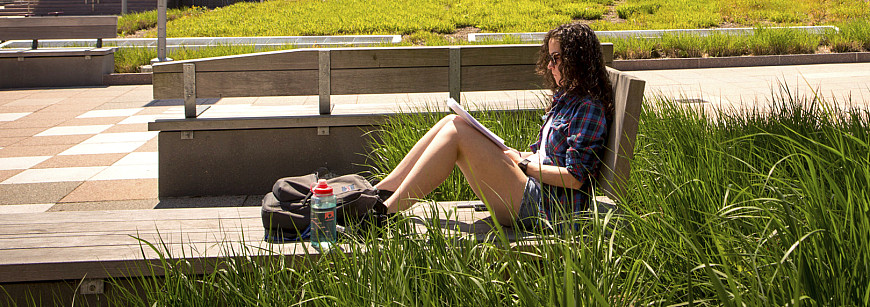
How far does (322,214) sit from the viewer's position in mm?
2922

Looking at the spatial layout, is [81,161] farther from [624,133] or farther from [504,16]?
[504,16]

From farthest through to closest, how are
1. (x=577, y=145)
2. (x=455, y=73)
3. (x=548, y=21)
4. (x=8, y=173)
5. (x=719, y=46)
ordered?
(x=548, y=21), (x=719, y=46), (x=8, y=173), (x=455, y=73), (x=577, y=145)

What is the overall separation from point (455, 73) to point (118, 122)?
15.1 feet

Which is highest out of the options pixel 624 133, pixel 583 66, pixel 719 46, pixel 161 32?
pixel 161 32

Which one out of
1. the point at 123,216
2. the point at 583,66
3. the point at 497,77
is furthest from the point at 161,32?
the point at 583,66

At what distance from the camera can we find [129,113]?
9.49 meters

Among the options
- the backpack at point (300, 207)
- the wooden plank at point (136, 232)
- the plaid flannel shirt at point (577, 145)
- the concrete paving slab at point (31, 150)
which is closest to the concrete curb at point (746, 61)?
the concrete paving slab at point (31, 150)

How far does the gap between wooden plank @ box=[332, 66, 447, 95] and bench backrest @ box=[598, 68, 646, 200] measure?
2.60 m

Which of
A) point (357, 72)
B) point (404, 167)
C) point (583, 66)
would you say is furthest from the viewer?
point (357, 72)

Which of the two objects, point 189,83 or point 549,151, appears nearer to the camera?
point 549,151

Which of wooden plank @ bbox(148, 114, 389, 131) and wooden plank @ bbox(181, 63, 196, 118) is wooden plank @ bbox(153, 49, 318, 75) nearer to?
wooden plank @ bbox(181, 63, 196, 118)

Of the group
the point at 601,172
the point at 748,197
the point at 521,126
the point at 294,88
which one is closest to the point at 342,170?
the point at 294,88

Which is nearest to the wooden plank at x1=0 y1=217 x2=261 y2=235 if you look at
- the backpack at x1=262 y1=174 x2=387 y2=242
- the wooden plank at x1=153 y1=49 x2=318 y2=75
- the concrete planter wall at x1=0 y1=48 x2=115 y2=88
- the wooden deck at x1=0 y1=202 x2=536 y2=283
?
the wooden deck at x1=0 y1=202 x2=536 y2=283

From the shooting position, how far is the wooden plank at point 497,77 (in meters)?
5.88
